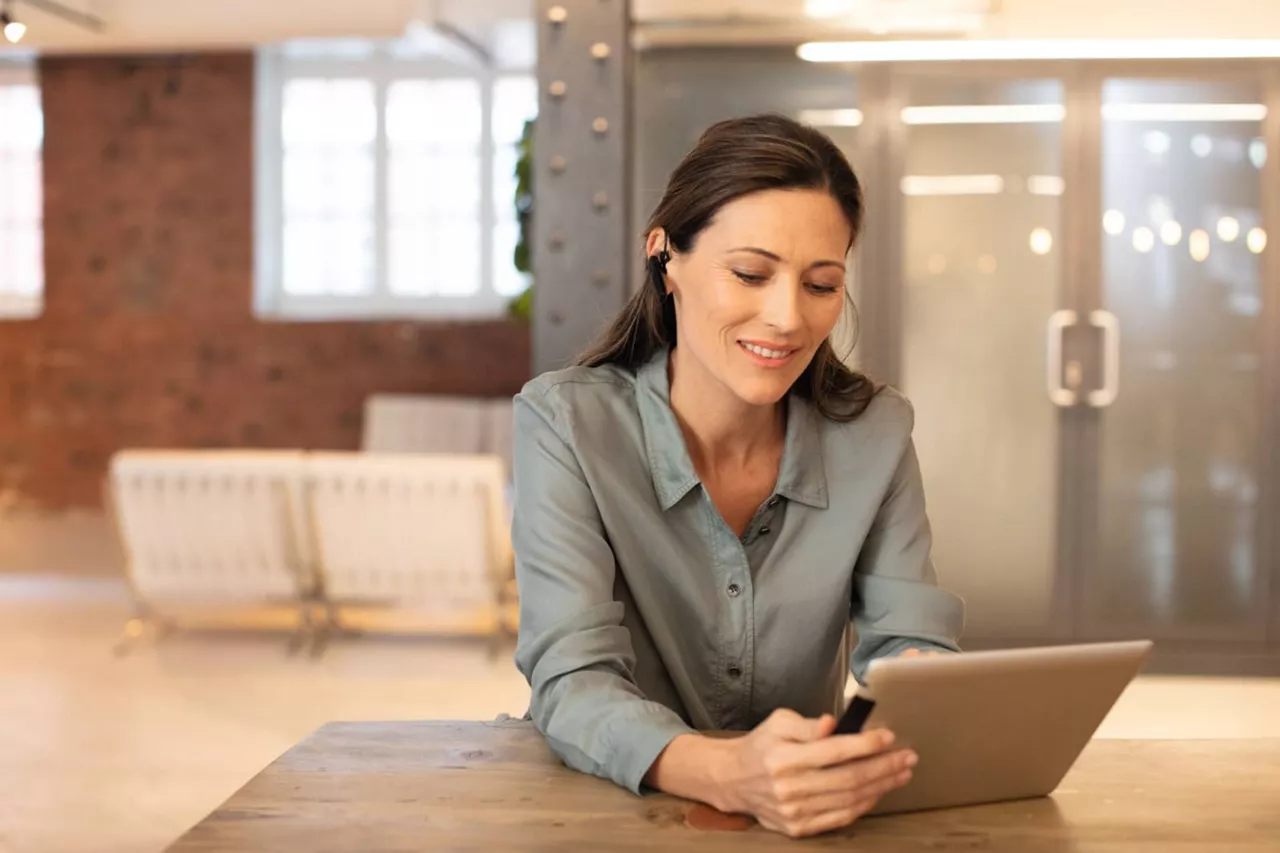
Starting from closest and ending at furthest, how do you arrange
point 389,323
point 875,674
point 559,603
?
1. point 875,674
2. point 559,603
3. point 389,323

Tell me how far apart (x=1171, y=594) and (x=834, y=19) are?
8.59 feet

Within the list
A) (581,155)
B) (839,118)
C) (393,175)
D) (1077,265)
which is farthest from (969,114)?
(393,175)

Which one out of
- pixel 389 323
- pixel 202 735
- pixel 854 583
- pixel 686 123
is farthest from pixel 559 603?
pixel 389 323

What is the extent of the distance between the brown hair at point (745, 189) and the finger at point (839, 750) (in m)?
0.65

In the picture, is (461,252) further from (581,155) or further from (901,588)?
(901,588)

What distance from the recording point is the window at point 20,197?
28.3 feet

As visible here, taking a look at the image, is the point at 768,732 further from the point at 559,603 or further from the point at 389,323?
the point at 389,323

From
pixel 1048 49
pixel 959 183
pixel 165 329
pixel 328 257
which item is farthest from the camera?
pixel 328 257

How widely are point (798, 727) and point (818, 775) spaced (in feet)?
0.20

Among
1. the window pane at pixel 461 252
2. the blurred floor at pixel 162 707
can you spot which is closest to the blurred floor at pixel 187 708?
the blurred floor at pixel 162 707

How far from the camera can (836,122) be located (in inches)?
215

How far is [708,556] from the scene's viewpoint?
1.70 metres

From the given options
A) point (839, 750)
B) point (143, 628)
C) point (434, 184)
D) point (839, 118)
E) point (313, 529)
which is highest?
point (434, 184)

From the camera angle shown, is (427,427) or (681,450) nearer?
(681,450)
